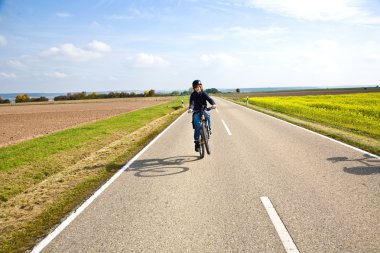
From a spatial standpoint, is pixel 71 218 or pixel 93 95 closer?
pixel 71 218

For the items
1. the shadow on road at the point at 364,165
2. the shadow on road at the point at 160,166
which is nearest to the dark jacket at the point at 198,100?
the shadow on road at the point at 160,166

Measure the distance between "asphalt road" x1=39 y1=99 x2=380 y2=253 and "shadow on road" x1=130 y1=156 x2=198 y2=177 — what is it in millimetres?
23

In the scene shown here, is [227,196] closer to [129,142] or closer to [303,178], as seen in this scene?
[303,178]

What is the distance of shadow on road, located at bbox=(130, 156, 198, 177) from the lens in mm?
6574

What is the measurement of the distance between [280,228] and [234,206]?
2.97ft

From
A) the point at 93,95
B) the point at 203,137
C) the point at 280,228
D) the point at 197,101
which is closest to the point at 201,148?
the point at 203,137

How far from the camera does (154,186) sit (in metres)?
5.64

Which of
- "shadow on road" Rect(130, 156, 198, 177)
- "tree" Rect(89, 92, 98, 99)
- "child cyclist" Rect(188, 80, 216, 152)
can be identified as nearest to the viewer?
"shadow on road" Rect(130, 156, 198, 177)

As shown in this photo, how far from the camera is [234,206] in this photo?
14.7ft

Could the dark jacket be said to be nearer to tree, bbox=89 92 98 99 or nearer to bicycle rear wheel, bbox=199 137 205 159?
bicycle rear wheel, bbox=199 137 205 159

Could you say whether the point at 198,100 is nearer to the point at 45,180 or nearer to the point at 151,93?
the point at 45,180

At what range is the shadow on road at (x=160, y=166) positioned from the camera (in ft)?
21.6

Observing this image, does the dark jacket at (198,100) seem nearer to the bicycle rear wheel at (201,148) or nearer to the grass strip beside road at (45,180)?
the bicycle rear wheel at (201,148)

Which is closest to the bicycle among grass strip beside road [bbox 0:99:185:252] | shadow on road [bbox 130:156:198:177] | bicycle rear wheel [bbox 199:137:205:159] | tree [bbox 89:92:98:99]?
bicycle rear wheel [bbox 199:137:205:159]
